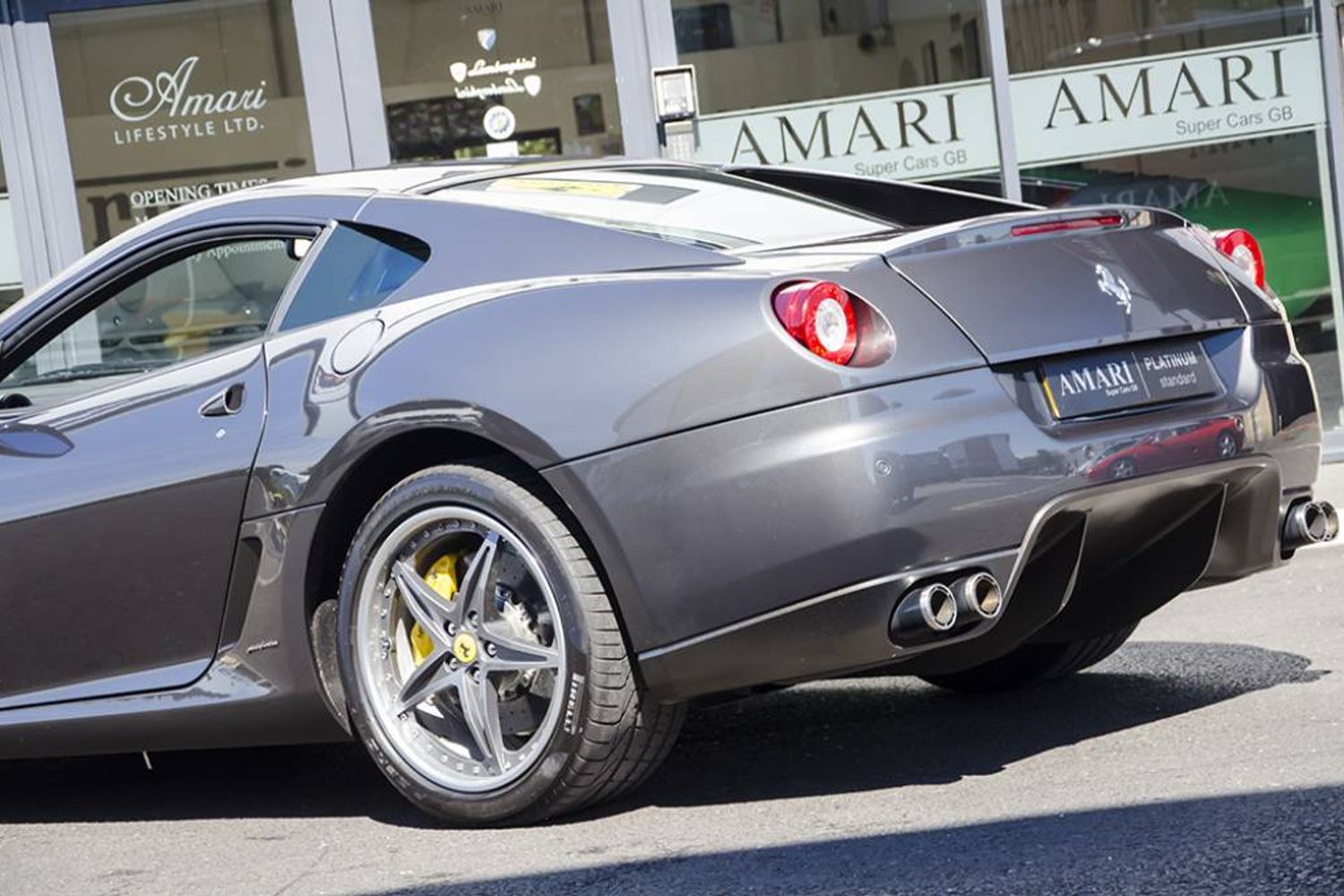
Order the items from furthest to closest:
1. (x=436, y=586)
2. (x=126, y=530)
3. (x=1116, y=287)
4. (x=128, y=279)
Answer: (x=128, y=279) → (x=126, y=530) → (x=436, y=586) → (x=1116, y=287)

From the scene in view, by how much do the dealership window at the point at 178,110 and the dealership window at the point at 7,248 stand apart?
12.3 inches

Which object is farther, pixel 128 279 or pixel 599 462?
pixel 128 279

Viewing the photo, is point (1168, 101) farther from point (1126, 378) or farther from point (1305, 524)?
point (1126, 378)

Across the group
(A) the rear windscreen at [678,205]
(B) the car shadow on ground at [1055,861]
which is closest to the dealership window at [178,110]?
(A) the rear windscreen at [678,205]

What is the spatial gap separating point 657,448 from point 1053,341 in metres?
0.75

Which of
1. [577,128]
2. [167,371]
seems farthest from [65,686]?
[577,128]

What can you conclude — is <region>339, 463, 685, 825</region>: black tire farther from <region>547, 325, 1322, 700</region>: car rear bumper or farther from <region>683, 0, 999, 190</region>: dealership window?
<region>683, 0, 999, 190</region>: dealership window

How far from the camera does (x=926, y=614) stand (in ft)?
11.7

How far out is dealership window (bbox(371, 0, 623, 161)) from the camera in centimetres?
945

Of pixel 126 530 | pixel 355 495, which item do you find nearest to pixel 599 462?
pixel 355 495

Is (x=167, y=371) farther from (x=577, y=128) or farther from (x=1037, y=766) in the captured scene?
(x=577, y=128)

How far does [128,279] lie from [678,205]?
1.31 m

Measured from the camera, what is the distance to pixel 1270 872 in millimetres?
3090

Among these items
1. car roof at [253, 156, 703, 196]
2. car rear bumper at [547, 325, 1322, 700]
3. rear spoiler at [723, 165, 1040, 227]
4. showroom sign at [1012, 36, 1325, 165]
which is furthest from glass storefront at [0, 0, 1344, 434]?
car rear bumper at [547, 325, 1322, 700]
